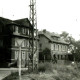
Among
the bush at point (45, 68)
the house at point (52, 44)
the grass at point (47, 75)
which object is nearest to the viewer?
the grass at point (47, 75)

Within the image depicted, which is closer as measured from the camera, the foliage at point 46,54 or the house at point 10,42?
the house at point 10,42

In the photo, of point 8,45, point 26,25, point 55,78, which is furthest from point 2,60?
point 55,78

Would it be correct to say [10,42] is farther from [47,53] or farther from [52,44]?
[52,44]

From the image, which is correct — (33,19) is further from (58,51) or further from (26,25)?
(58,51)

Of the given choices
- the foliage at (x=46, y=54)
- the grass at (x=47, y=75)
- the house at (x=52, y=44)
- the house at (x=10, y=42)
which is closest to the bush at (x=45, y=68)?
the grass at (x=47, y=75)

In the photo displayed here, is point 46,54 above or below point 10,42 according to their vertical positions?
below

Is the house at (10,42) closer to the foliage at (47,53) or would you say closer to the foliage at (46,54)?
Answer: the foliage at (46,54)

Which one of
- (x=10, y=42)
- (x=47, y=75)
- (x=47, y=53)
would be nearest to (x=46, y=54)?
(x=47, y=53)

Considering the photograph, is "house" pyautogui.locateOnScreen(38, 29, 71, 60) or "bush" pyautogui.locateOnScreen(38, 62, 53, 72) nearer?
"bush" pyautogui.locateOnScreen(38, 62, 53, 72)

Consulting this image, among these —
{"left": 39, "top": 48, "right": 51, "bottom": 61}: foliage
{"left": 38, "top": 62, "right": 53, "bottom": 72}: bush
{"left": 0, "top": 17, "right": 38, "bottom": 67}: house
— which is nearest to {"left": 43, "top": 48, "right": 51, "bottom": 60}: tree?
{"left": 39, "top": 48, "right": 51, "bottom": 61}: foliage

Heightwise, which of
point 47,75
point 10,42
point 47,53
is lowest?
point 47,75

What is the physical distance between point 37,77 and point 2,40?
2194cm

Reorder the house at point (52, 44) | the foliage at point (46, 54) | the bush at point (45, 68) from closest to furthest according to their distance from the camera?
the bush at point (45, 68) → the foliage at point (46, 54) → the house at point (52, 44)

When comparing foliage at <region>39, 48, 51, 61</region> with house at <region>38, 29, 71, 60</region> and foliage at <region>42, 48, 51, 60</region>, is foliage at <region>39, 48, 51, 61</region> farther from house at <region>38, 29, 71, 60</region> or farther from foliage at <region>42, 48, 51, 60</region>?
house at <region>38, 29, 71, 60</region>
